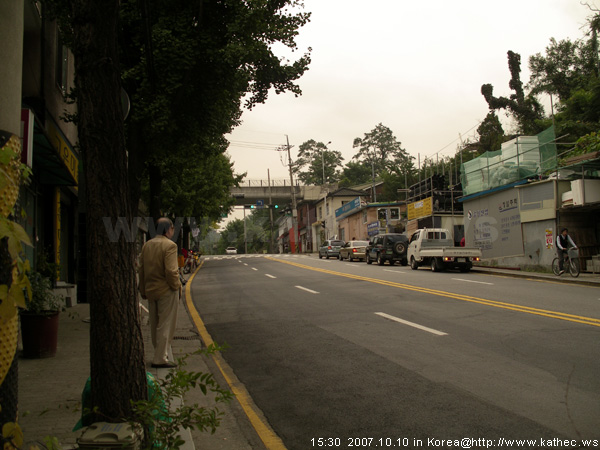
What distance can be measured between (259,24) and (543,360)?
32.1 feet

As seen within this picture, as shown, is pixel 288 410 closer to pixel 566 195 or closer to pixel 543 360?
pixel 543 360

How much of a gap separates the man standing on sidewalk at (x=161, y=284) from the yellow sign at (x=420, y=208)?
3048 cm

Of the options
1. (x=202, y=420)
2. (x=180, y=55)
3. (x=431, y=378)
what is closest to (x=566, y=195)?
(x=180, y=55)

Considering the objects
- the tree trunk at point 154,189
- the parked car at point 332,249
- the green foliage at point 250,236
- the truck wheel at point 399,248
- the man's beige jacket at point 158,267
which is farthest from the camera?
the green foliage at point 250,236

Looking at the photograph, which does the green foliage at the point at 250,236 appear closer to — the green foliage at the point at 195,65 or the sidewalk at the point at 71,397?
the green foliage at the point at 195,65

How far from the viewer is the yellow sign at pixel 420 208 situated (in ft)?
118

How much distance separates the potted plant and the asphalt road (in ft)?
8.85

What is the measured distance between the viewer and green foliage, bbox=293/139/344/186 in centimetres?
9494

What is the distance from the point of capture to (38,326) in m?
7.49

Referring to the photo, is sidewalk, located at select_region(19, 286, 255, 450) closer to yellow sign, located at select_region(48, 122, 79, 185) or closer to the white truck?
yellow sign, located at select_region(48, 122, 79, 185)

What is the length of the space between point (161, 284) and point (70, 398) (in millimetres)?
1848

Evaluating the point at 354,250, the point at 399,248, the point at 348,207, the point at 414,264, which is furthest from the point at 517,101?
the point at 414,264

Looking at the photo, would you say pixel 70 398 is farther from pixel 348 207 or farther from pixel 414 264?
pixel 348 207

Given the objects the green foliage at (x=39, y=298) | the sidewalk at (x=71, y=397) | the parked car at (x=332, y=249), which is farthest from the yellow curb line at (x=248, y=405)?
the parked car at (x=332, y=249)
